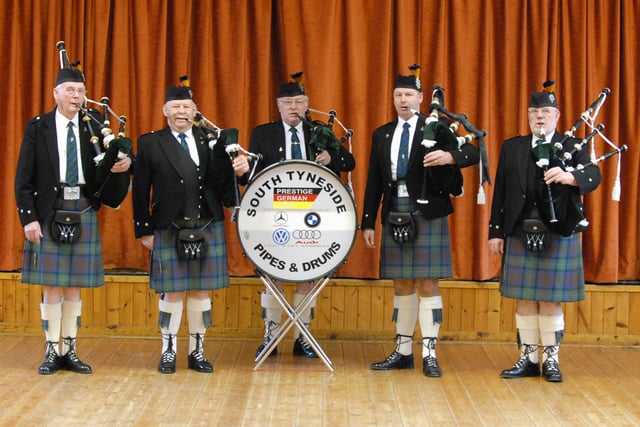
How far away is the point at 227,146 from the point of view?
4.81 m

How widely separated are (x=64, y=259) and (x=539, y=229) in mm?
2432

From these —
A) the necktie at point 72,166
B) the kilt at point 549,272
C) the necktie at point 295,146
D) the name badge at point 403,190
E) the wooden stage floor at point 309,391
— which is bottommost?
the wooden stage floor at point 309,391

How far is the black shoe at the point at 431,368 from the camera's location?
16.6 ft

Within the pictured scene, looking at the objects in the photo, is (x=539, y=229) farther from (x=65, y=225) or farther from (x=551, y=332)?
(x=65, y=225)

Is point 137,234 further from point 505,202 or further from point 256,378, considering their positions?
point 505,202

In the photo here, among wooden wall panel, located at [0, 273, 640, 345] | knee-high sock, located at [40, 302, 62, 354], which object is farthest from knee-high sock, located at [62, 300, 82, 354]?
wooden wall panel, located at [0, 273, 640, 345]

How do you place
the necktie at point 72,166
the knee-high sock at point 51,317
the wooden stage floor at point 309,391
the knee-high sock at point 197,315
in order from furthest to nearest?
1. the knee-high sock at point 197,315
2. the knee-high sock at point 51,317
3. the necktie at point 72,166
4. the wooden stage floor at point 309,391

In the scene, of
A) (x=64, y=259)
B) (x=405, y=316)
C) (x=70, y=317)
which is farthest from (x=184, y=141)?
(x=405, y=316)

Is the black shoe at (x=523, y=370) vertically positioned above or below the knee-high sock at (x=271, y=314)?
below

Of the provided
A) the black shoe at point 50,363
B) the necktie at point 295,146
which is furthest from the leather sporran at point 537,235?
the black shoe at point 50,363

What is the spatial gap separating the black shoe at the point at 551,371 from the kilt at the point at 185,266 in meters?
1.76

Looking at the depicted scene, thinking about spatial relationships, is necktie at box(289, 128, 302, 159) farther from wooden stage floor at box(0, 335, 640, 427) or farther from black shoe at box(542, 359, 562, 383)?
black shoe at box(542, 359, 562, 383)

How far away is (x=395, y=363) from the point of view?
17.1 feet

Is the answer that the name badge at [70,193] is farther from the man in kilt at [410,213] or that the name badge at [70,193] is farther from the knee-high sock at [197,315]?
the man in kilt at [410,213]
